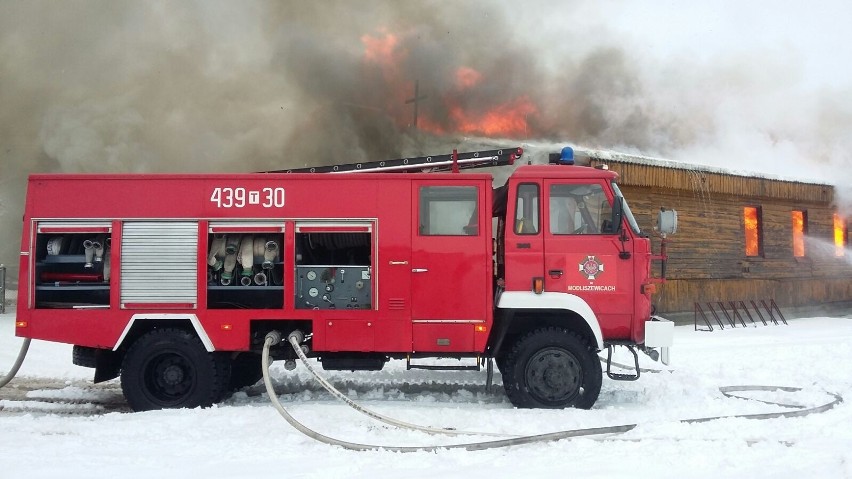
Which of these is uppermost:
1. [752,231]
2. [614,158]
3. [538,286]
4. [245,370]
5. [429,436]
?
[614,158]

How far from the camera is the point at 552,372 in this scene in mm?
6527

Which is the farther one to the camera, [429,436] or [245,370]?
[245,370]

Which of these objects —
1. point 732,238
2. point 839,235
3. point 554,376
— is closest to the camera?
point 554,376

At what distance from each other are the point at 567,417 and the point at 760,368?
4482 mm

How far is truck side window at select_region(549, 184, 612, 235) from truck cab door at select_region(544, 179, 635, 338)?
0.4 inches

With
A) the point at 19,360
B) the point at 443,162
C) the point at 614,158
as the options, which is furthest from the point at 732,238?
the point at 19,360

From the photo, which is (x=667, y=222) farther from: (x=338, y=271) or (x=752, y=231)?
(x=752, y=231)

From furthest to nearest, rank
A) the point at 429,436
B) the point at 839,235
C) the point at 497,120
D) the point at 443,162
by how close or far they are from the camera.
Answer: the point at 497,120
the point at 839,235
the point at 443,162
the point at 429,436

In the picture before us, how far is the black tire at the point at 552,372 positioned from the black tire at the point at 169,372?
10.6 ft

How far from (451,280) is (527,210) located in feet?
3.67

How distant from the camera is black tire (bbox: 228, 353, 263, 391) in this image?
7559 millimetres

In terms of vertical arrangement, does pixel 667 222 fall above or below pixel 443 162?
below

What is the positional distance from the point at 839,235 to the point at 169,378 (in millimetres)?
20205

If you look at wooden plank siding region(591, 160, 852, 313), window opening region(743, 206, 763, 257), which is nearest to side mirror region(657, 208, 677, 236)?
wooden plank siding region(591, 160, 852, 313)
